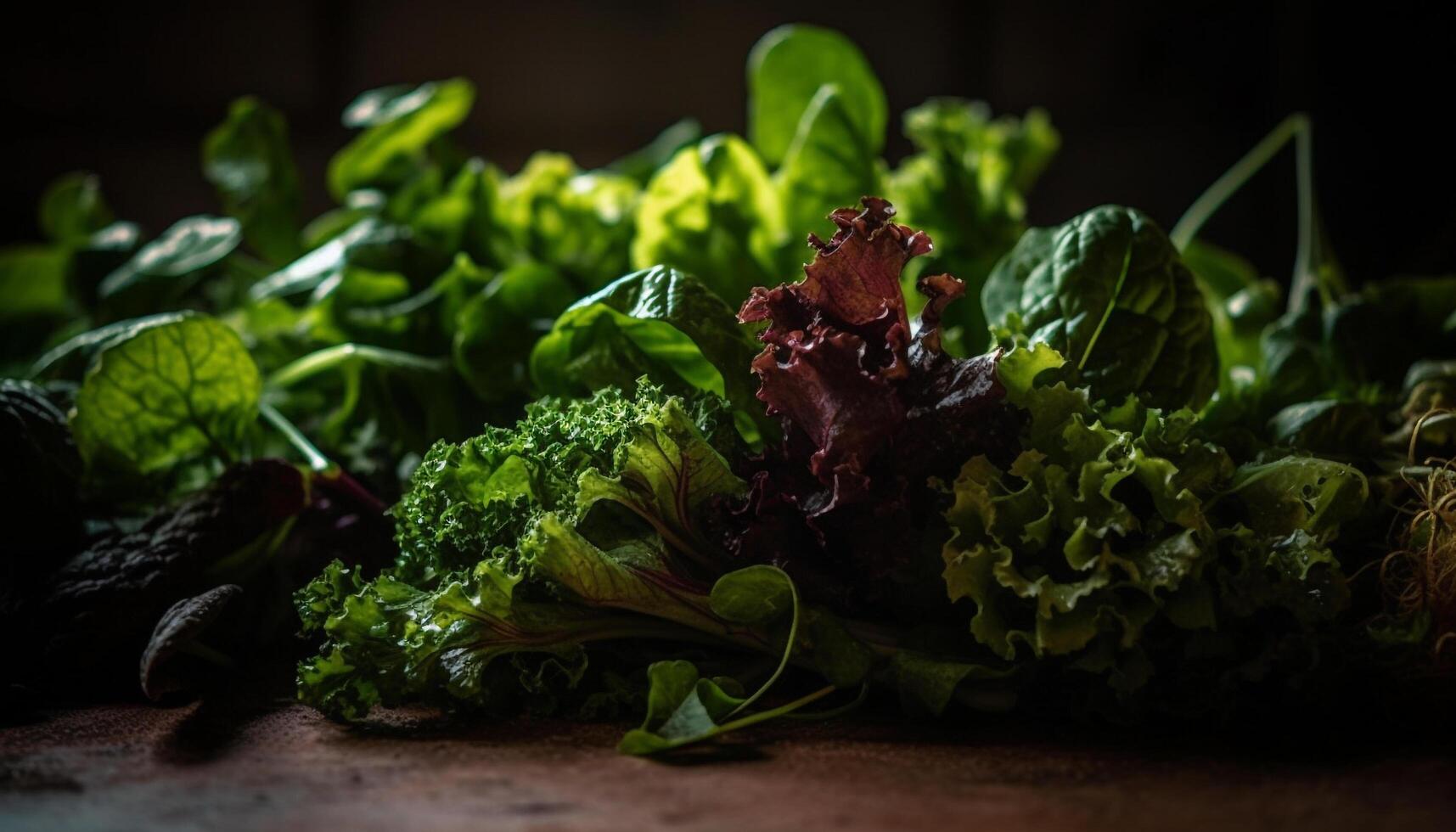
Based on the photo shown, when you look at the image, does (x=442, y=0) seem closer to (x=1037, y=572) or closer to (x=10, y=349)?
(x=10, y=349)

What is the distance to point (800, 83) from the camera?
1333mm

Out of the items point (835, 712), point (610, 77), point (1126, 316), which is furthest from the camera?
point (610, 77)

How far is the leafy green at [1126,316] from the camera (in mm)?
955

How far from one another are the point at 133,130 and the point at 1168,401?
7.11 ft

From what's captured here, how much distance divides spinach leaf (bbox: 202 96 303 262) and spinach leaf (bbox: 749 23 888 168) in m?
0.60

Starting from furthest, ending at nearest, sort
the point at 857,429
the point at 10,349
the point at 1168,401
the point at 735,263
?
the point at 10,349 < the point at 735,263 < the point at 1168,401 < the point at 857,429

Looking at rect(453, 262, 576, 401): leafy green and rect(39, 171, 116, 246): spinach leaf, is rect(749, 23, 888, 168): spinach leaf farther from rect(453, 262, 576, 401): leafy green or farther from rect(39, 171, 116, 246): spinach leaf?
rect(39, 171, 116, 246): spinach leaf

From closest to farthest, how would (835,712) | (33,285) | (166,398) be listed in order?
(835,712)
(166,398)
(33,285)

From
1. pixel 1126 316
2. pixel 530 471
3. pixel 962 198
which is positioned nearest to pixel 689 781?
pixel 530 471

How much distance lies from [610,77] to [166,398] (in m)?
1.63

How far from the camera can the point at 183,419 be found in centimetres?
113

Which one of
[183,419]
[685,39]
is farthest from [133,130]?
[183,419]

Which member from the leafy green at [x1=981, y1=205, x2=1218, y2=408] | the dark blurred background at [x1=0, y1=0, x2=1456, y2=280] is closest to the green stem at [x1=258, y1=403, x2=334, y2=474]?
the leafy green at [x1=981, y1=205, x2=1218, y2=408]

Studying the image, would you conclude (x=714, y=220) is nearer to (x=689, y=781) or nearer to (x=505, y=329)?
(x=505, y=329)
